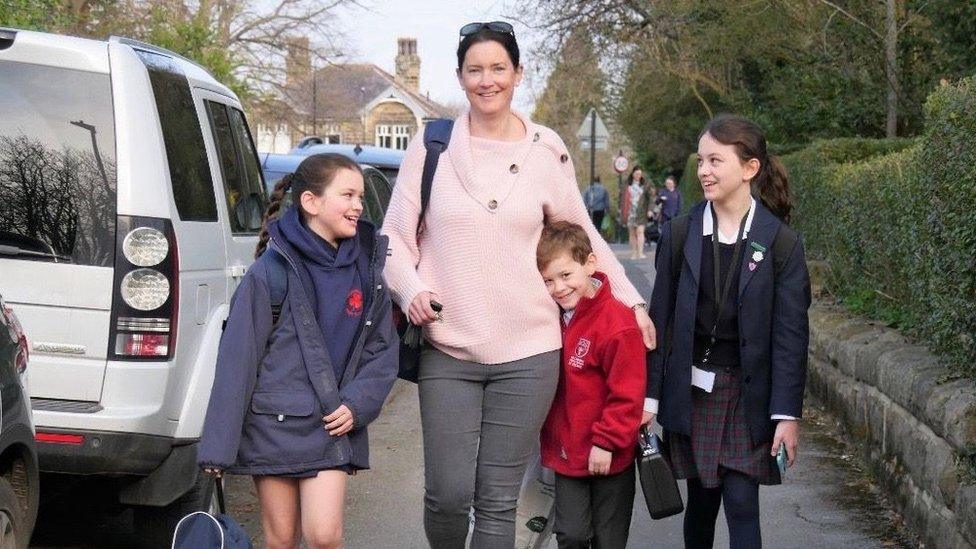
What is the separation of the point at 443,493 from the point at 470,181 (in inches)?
38.5

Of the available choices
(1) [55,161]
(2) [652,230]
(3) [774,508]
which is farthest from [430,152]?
(2) [652,230]

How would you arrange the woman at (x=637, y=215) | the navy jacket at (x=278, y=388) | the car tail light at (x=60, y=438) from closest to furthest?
the navy jacket at (x=278, y=388) → the car tail light at (x=60, y=438) → the woman at (x=637, y=215)

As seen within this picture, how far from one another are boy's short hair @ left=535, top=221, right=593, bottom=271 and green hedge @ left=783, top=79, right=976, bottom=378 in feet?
5.90

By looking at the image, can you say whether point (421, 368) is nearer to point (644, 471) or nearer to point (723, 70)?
point (644, 471)

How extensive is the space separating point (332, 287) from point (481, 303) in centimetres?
46

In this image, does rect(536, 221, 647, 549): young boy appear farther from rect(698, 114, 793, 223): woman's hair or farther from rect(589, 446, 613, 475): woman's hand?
rect(698, 114, 793, 223): woman's hair

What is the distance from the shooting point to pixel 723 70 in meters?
25.3

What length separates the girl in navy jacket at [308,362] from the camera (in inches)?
167

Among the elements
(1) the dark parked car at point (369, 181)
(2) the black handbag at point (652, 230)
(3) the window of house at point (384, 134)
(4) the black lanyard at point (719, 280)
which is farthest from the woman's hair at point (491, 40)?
(3) the window of house at point (384, 134)

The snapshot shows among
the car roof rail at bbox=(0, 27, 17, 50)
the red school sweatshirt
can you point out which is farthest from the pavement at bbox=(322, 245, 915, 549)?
the car roof rail at bbox=(0, 27, 17, 50)

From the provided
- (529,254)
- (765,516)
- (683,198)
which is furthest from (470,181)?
(683,198)

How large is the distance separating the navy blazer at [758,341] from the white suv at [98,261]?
1.93m

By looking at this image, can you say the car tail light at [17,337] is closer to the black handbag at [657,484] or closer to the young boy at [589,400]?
the young boy at [589,400]

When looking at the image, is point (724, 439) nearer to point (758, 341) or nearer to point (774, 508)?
point (758, 341)
